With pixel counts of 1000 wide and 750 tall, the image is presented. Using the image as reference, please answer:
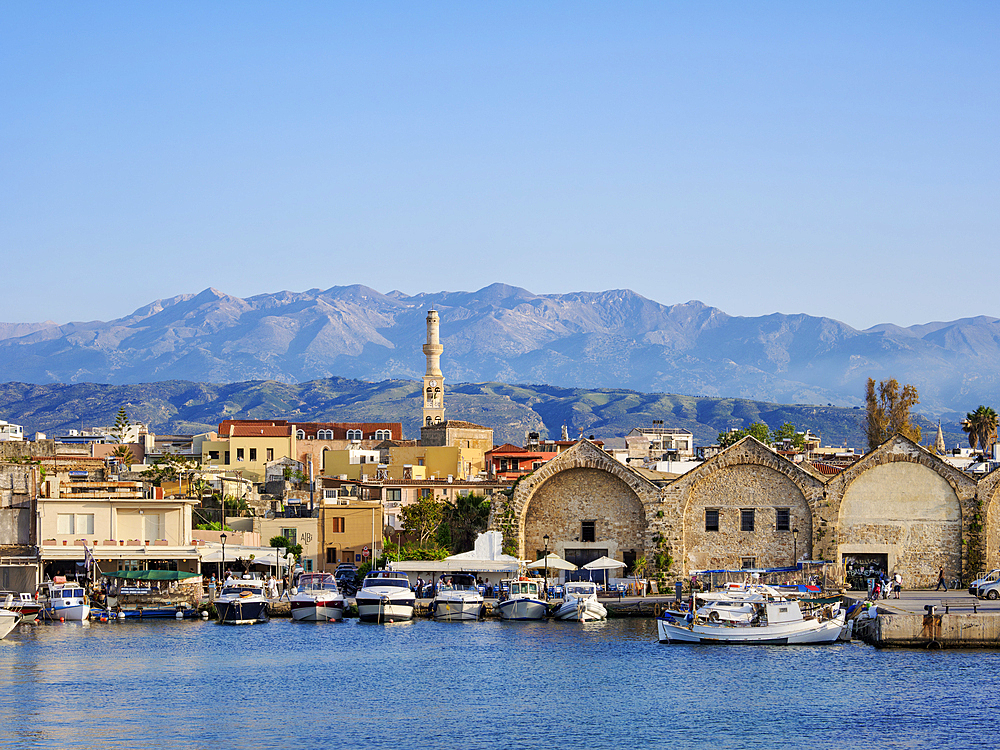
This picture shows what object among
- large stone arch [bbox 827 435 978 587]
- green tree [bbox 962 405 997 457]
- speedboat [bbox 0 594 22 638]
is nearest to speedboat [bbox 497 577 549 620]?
large stone arch [bbox 827 435 978 587]

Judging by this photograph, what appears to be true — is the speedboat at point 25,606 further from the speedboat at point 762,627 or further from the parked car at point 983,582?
the parked car at point 983,582

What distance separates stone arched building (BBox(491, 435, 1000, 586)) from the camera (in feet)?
266

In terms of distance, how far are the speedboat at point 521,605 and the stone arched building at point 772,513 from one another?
20.6 ft

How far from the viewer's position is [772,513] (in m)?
82.0

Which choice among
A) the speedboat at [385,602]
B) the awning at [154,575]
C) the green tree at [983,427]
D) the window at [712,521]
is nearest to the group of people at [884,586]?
the window at [712,521]

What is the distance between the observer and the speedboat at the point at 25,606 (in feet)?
242

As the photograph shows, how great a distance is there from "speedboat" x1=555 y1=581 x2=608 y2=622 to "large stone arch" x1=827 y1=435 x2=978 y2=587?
610 inches

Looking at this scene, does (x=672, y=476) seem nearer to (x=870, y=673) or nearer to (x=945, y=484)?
(x=945, y=484)

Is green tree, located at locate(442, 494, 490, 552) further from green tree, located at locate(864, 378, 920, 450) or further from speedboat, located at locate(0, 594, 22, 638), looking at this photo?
green tree, located at locate(864, 378, 920, 450)

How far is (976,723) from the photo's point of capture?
4822 centimetres

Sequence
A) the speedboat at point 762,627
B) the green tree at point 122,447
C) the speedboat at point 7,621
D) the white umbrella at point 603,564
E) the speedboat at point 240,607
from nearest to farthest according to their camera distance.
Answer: the speedboat at point 762,627
the speedboat at point 7,621
the speedboat at point 240,607
the white umbrella at point 603,564
the green tree at point 122,447

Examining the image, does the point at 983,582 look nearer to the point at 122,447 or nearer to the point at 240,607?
the point at 240,607

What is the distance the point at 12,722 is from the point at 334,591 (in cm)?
3111

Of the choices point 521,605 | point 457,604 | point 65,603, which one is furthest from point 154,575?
point 521,605
